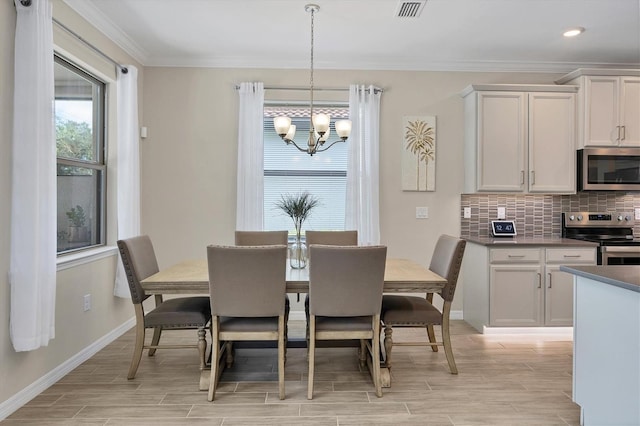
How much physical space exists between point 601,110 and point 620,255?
140cm

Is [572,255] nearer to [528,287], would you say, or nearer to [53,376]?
[528,287]

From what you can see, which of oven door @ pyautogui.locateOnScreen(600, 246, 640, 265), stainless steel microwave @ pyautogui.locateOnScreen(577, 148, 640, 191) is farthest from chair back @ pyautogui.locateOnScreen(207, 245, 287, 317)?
stainless steel microwave @ pyautogui.locateOnScreen(577, 148, 640, 191)

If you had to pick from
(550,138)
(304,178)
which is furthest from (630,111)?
(304,178)

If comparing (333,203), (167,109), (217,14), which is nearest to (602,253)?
(333,203)

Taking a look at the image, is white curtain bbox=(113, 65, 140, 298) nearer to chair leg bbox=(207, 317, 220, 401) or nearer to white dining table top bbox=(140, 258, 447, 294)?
white dining table top bbox=(140, 258, 447, 294)

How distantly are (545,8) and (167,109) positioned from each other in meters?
3.52

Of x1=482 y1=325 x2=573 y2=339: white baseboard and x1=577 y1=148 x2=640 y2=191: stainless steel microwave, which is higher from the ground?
x1=577 y1=148 x2=640 y2=191: stainless steel microwave

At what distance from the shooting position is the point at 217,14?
3.26m

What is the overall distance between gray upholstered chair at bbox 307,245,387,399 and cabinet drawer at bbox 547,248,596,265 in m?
2.18

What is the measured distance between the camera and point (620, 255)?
12.2ft

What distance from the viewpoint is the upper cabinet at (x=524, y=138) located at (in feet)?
13.2

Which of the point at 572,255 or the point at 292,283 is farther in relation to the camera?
the point at 572,255

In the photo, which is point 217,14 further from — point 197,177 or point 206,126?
point 197,177

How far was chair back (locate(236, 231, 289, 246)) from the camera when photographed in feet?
11.8
